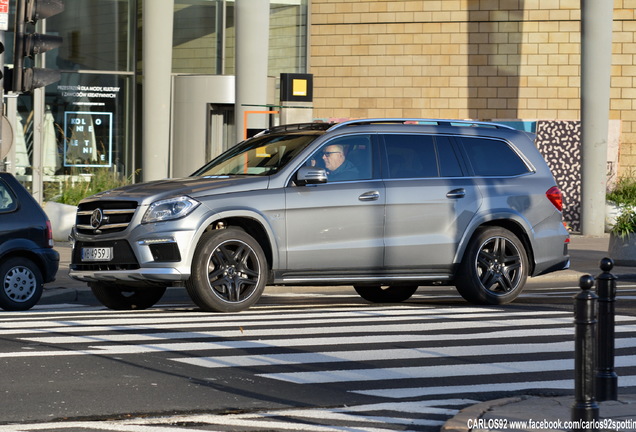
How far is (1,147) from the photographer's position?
15.5 metres

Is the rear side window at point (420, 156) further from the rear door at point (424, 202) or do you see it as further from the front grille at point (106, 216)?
the front grille at point (106, 216)

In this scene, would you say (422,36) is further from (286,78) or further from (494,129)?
(494,129)

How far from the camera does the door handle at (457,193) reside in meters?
13.0

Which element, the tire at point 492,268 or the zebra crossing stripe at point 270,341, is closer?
the zebra crossing stripe at point 270,341

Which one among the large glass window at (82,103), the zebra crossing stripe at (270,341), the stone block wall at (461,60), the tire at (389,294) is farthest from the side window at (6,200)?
the stone block wall at (461,60)

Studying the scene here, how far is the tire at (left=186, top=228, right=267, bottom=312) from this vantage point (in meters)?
11.9

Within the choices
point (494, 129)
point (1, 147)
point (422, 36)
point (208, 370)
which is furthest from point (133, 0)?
point (208, 370)

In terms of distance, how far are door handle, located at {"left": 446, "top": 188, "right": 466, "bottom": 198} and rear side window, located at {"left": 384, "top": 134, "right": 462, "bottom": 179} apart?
227 millimetres

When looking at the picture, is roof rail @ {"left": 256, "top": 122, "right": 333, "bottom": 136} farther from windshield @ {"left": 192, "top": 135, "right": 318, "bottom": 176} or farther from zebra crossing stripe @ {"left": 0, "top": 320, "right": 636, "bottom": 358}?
zebra crossing stripe @ {"left": 0, "top": 320, "right": 636, "bottom": 358}

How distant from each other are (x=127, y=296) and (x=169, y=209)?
5.85 ft

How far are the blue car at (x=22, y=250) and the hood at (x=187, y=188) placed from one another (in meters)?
1.20

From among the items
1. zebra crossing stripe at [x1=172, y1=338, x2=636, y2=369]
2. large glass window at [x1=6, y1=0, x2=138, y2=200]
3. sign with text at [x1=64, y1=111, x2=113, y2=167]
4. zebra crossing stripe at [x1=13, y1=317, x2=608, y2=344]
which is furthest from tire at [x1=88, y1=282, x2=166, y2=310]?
sign with text at [x1=64, y1=111, x2=113, y2=167]

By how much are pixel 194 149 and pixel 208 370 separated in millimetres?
20078

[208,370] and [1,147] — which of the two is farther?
[1,147]
